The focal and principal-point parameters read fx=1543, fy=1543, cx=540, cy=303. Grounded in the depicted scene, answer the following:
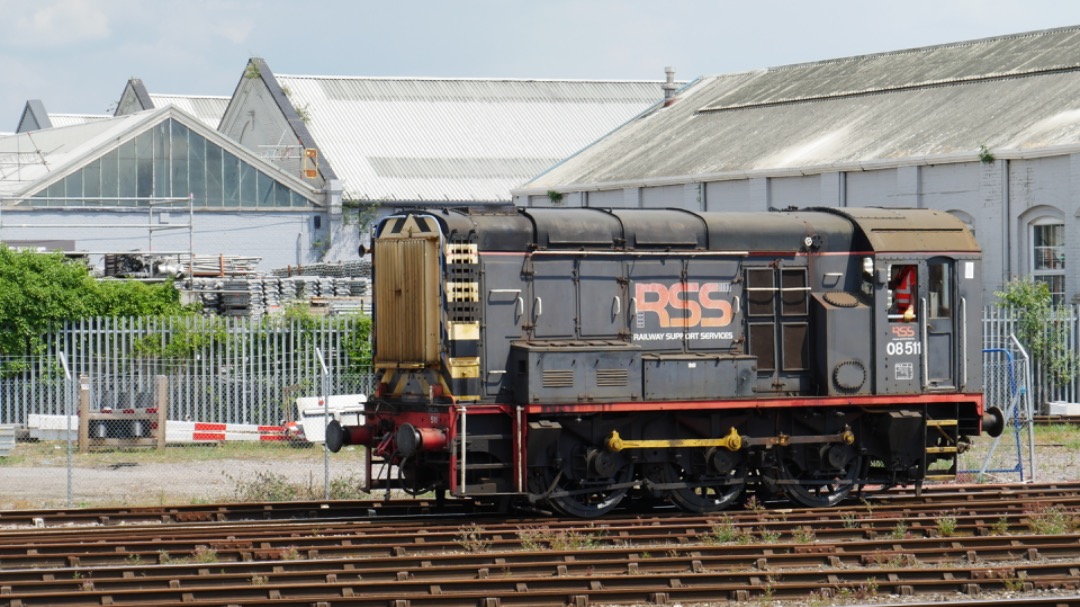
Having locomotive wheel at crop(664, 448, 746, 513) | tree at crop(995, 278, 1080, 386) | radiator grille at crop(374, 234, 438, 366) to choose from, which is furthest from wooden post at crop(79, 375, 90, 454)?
tree at crop(995, 278, 1080, 386)

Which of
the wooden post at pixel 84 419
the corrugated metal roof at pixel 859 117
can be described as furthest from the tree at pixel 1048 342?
the wooden post at pixel 84 419

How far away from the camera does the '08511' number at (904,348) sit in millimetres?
17969

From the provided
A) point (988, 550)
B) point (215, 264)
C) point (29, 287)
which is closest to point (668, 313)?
point (988, 550)

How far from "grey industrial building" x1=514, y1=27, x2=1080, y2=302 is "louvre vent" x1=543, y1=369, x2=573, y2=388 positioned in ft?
63.1

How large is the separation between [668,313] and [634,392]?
1.16 meters

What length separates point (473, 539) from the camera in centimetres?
1480

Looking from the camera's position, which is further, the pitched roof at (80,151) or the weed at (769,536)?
the pitched roof at (80,151)

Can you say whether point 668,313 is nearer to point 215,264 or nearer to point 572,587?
point 572,587

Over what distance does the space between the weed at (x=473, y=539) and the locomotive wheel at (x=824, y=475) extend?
4088 millimetres

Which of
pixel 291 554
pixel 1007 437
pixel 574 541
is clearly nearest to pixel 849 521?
pixel 574 541

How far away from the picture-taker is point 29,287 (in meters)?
28.0

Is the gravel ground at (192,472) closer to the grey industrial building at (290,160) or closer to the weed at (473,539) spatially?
the weed at (473,539)

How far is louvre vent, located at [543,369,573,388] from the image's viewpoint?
16.5 m

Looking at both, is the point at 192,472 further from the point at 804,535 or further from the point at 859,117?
the point at 859,117
